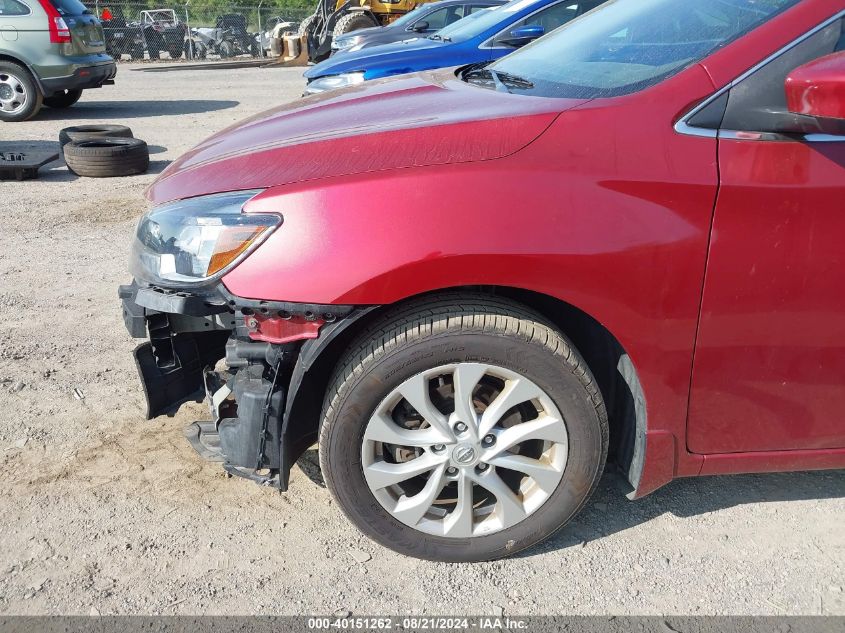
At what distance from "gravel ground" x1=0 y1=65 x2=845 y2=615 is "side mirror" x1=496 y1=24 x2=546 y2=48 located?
5339 mm

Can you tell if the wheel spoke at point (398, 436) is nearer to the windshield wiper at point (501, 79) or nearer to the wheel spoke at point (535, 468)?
the wheel spoke at point (535, 468)

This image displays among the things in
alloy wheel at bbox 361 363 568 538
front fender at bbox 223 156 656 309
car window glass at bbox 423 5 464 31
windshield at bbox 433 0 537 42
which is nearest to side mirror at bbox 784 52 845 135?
front fender at bbox 223 156 656 309

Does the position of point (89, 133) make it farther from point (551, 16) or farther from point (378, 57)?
point (551, 16)

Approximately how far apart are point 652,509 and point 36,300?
3.66m

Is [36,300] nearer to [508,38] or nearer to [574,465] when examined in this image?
[574,465]

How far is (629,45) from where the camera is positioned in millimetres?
2789

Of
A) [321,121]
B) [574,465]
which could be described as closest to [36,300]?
[321,121]

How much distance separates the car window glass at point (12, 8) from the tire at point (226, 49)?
603 inches

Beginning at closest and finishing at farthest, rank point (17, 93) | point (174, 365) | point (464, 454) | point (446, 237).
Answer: point (446, 237)
point (464, 454)
point (174, 365)
point (17, 93)

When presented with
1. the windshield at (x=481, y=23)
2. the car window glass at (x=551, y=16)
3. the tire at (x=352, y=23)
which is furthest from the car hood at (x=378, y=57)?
the tire at (x=352, y=23)

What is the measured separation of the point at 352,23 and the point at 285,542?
17.6 m

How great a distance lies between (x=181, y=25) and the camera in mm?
24484

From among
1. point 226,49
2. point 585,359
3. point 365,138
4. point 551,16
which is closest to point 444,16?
point 551,16

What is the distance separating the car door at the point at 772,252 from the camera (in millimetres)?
2164
